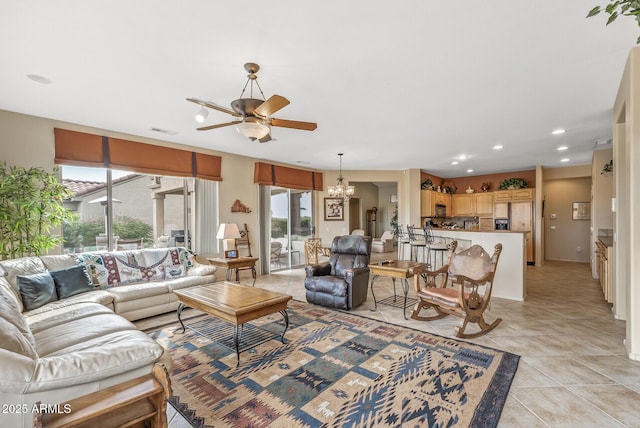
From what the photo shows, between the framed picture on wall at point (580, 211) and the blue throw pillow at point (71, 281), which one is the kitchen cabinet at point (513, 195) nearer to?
the framed picture on wall at point (580, 211)

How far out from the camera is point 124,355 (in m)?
1.45

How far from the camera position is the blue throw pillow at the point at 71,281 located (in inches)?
128

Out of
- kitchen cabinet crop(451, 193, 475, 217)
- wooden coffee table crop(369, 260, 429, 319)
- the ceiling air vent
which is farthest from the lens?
kitchen cabinet crop(451, 193, 475, 217)

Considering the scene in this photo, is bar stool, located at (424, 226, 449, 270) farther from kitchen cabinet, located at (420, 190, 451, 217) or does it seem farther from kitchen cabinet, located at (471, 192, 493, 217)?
kitchen cabinet, located at (471, 192, 493, 217)

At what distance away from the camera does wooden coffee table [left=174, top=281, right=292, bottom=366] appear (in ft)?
8.98

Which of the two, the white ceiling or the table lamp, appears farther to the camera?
the table lamp

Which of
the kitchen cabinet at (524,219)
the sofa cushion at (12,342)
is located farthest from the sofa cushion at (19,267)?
the kitchen cabinet at (524,219)

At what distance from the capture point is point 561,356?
2.74 m

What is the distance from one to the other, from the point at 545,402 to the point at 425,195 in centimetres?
694

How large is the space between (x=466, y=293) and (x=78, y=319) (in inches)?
155

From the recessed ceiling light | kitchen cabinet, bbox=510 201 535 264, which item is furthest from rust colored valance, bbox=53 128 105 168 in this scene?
kitchen cabinet, bbox=510 201 535 264

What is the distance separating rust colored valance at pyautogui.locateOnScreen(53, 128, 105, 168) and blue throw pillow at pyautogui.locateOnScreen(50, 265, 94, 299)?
1674 millimetres

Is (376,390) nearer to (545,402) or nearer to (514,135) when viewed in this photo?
(545,402)

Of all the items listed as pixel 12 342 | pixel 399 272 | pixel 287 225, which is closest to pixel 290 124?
pixel 399 272
